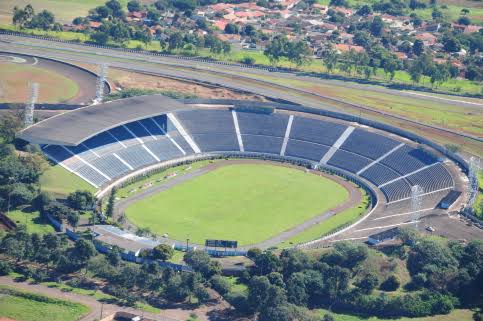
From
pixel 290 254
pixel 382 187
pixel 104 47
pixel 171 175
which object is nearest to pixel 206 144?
pixel 171 175

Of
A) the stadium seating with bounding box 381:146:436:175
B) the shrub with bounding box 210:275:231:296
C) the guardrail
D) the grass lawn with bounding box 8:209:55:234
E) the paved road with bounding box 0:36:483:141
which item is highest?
the guardrail

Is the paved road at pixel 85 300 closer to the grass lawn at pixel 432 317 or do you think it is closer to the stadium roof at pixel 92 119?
the grass lawn at pixel 432 317

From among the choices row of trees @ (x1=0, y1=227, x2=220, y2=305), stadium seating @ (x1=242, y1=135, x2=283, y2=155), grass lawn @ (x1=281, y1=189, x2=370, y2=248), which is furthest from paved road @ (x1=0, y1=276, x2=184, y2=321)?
stadium seating @ (x1=242, y1=135, x2=283, y2=155)

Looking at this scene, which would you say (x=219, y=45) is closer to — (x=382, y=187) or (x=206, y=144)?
(x=206, y=144)

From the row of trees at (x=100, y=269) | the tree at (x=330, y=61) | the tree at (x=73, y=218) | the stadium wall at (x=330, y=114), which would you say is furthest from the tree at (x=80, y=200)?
the tree at (x=330, y=61)

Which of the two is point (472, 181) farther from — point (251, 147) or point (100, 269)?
A: point (100, 269)

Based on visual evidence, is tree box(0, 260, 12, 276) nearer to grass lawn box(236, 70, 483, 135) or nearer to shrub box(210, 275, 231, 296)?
shrub box(210, 275, 231, 296)
